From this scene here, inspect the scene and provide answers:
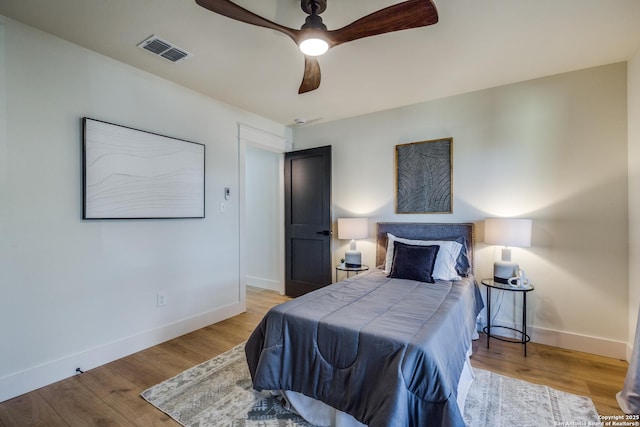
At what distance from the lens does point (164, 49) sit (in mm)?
2324

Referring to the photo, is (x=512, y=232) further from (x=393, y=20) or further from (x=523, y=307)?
(x=393, y=20)

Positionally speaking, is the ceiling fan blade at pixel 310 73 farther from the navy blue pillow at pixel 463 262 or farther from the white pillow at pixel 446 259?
the navy blue pillow at pixel 463 262

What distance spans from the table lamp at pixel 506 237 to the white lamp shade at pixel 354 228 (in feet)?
4.31

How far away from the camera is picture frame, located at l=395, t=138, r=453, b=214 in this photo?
329cm

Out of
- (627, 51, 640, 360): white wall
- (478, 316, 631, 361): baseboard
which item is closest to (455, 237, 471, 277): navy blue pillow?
(478, 316, 631, 361): baseboard

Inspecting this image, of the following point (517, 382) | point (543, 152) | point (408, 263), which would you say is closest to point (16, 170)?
point (408, 263)

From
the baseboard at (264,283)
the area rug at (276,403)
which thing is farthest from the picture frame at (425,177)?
the baseboard at (264,283)

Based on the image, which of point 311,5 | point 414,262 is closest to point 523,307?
point 414,262

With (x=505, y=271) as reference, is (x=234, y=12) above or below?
above

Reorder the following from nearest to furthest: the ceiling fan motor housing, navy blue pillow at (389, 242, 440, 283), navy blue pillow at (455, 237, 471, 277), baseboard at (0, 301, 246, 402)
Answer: the ceiling fan motor housing → baseboard at (0, 301, 246, 402) → navy blue pillow at (389, 242, 440, 283) → navy blue pillow at (455, 237, 471, 277)

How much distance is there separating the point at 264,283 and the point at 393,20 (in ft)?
13.8

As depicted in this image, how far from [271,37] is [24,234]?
226cm

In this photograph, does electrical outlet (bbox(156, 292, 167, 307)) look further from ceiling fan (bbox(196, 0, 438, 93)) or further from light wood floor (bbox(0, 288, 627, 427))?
ceiling fan (bbox(196, 0, 438, 93))

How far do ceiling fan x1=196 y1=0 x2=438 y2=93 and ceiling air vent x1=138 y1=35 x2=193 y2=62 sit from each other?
3.17 ft
